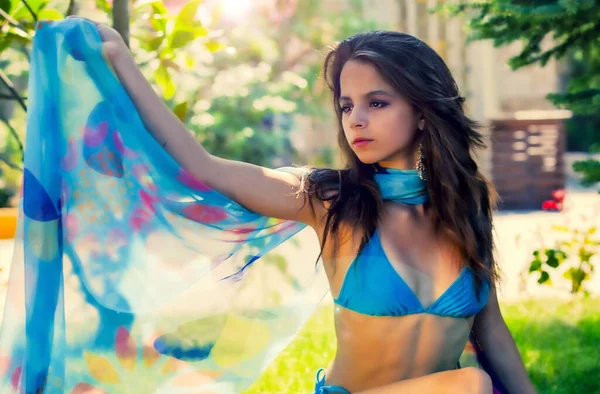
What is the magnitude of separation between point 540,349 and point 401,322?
7.44ft

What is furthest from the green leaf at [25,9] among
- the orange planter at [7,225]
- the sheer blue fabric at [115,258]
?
the orange planter at [7,225]

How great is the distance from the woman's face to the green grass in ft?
4.60

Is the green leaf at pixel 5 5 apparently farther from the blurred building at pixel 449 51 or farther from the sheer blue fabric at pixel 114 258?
the blurred building at pixel 449 51

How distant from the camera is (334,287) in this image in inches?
93.6

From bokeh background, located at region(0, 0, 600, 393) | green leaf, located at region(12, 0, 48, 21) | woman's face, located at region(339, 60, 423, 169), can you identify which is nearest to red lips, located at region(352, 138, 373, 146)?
woman's face, located at region(339, 60, 423, 169)

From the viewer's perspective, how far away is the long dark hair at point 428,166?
7.69 ft

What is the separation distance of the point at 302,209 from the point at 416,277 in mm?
365

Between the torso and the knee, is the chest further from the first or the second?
the knee

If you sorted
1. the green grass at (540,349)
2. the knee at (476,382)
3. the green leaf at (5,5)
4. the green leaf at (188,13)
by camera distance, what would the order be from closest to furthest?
1. the knee at (476,382)
2. the green leaf at (5,5)
3. the green leaf at (188,13)
4. the green grass at (540,349)

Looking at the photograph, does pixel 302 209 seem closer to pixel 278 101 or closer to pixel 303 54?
pixel 278 101

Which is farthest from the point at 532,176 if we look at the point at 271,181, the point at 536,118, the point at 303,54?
the point at 271,181

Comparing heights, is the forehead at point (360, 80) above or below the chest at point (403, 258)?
above

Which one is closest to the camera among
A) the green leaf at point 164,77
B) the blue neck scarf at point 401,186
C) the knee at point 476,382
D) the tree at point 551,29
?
the knee at point 476,382

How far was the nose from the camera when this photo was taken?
2287mm
